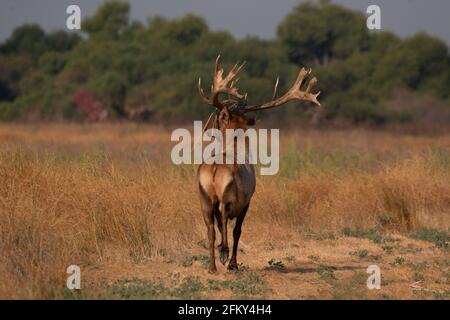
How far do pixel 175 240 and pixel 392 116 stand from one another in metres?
20.8

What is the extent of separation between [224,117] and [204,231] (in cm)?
242

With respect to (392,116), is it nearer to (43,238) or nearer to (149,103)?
(149,103)

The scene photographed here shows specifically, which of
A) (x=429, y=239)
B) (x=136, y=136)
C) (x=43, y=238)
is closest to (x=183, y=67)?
(x=136, y=136)

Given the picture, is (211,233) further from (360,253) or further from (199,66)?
(199,66)

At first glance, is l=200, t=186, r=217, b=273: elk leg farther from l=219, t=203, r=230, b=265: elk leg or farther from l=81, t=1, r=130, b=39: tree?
l=81, t=1, r=130, b=39: tree

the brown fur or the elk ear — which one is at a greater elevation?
the elk ear

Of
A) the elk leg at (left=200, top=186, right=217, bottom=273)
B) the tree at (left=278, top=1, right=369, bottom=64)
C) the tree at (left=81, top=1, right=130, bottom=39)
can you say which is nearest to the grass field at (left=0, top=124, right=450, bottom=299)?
the elk leg at (left=200, top=186, right=217, bottom=273)

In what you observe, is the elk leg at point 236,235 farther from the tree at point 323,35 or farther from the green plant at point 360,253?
the tree at point 323,35

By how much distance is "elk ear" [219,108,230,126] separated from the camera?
27.5ft

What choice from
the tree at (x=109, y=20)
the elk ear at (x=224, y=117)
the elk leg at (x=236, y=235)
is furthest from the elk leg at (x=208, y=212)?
the tree at (x=109, y=20)

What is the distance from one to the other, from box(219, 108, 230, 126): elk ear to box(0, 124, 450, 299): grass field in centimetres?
145

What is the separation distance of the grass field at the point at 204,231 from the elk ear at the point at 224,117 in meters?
1.45

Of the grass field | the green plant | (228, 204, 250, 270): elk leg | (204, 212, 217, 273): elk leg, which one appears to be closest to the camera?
the grass field
